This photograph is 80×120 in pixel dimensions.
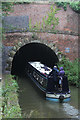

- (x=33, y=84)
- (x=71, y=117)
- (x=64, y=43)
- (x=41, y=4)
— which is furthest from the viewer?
(x=41, y=4)

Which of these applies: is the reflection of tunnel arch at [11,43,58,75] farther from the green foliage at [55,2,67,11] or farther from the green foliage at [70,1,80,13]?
the green foliage at [70,1,80,13]

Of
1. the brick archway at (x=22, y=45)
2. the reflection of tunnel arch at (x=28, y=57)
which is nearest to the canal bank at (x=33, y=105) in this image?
the brick archway at (x=22, y=45)

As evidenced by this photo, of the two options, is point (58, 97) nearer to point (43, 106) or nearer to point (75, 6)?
point (43, 106)

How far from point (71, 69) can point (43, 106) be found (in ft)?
15.4

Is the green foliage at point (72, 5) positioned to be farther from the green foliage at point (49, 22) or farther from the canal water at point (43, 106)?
the canal water at point (43, 106)

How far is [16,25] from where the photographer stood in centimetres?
1484

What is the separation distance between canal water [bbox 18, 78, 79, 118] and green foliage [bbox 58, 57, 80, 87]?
0.93 metres

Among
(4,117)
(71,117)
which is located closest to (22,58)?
(71,117)

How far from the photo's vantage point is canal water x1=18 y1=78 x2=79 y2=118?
7.88 m

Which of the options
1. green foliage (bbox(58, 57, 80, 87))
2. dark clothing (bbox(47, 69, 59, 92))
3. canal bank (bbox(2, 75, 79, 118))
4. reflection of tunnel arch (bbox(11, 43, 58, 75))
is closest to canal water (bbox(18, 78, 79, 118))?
canal bank (bbox(2, 75, 79, 118))

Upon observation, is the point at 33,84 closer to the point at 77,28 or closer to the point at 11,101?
the point at 77,28

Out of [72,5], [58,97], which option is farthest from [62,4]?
[58,97]

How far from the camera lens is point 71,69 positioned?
13031 mm

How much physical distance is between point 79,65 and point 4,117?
29.9 feet
